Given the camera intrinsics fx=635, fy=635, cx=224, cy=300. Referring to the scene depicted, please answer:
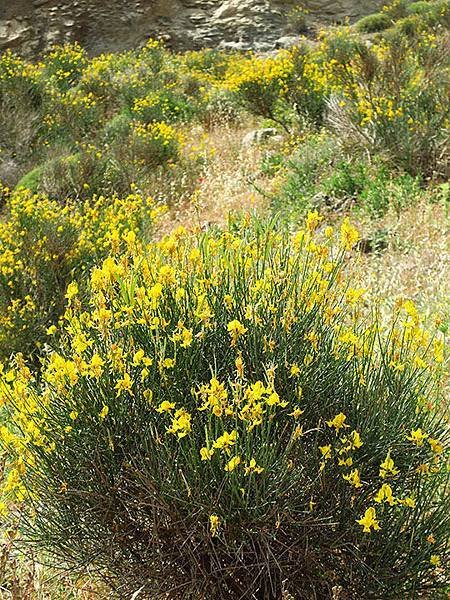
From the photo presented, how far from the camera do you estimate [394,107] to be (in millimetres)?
5898

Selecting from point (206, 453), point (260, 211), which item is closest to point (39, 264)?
point (260, 211)

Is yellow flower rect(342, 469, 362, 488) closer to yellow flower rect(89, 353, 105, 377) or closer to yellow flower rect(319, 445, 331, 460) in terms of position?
yellow flower rect(319, 445, 331, 460)

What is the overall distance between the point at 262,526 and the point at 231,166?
5.99m

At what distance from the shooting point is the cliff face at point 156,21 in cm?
1822

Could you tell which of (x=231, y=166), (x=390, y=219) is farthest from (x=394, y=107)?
(x=231, y=166)

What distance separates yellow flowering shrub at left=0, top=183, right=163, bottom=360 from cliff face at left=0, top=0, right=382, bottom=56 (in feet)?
48.3

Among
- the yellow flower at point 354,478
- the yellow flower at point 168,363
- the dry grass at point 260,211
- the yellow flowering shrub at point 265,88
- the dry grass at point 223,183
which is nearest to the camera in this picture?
the yellow flower at point 354,478

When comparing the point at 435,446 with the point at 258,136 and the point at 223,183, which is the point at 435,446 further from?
the point at 258,136

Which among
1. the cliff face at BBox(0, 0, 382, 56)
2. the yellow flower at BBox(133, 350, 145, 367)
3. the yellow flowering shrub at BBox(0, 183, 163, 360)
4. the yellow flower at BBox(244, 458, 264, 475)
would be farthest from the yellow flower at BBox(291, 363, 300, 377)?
the cliff face at BBox(0, 0, 382, 56)

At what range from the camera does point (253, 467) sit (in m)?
1.62

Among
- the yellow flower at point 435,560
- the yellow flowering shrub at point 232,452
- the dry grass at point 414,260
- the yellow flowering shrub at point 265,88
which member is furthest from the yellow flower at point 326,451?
the yellow flowering shrub at point 265,88

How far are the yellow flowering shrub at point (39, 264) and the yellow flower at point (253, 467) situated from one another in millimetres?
2664

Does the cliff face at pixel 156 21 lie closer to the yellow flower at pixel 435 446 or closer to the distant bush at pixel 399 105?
the distant bush at pixel 399 105

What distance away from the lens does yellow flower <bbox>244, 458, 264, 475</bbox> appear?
5.11 ft
